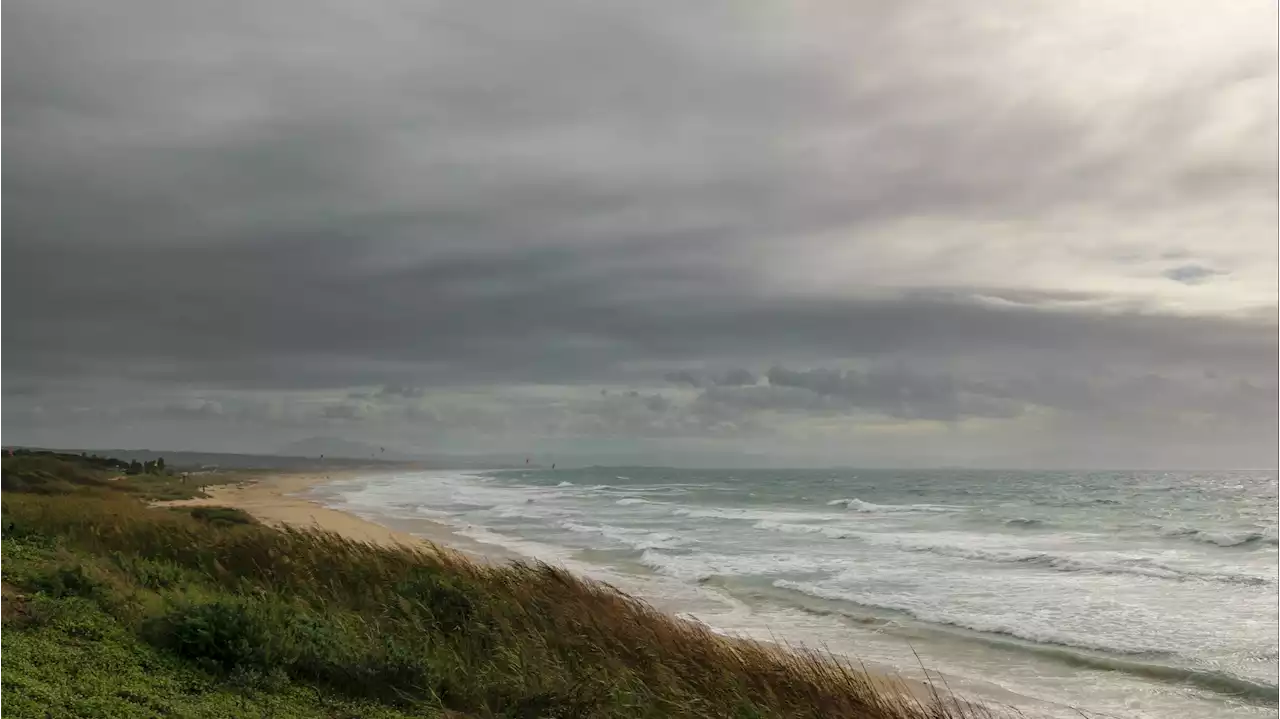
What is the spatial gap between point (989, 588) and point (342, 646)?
20.3 meters

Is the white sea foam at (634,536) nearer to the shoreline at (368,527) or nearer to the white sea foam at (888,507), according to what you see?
the shoreline at (368,527)

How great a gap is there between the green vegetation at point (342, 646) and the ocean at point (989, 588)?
4458 millimetres

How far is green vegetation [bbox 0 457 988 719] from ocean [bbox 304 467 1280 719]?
4.46 metres

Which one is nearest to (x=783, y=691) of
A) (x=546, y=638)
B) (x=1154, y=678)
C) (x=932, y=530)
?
(x=546, y=638)

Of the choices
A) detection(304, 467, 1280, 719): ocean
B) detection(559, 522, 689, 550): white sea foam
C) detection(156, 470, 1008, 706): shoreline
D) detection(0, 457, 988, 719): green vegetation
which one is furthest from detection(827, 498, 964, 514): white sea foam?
detection(0, 457, 988, 719): green vegetation

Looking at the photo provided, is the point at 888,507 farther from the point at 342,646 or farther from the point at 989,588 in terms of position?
the point at 342,646

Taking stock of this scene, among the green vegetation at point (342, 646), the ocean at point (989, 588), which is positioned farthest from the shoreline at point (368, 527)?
the green vegetation at point (342, 646)

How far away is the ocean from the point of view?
596 inches

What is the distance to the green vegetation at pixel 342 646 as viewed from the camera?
6.62m

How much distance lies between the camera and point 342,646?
7.91m

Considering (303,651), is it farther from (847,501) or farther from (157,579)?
(847,501)

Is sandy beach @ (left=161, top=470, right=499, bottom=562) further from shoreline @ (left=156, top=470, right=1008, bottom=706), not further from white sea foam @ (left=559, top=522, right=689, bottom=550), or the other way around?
white sea foam @ (left=559, top=522, right=689, bottom=550)

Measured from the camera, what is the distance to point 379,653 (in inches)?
314

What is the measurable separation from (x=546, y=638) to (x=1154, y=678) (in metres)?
11.1
